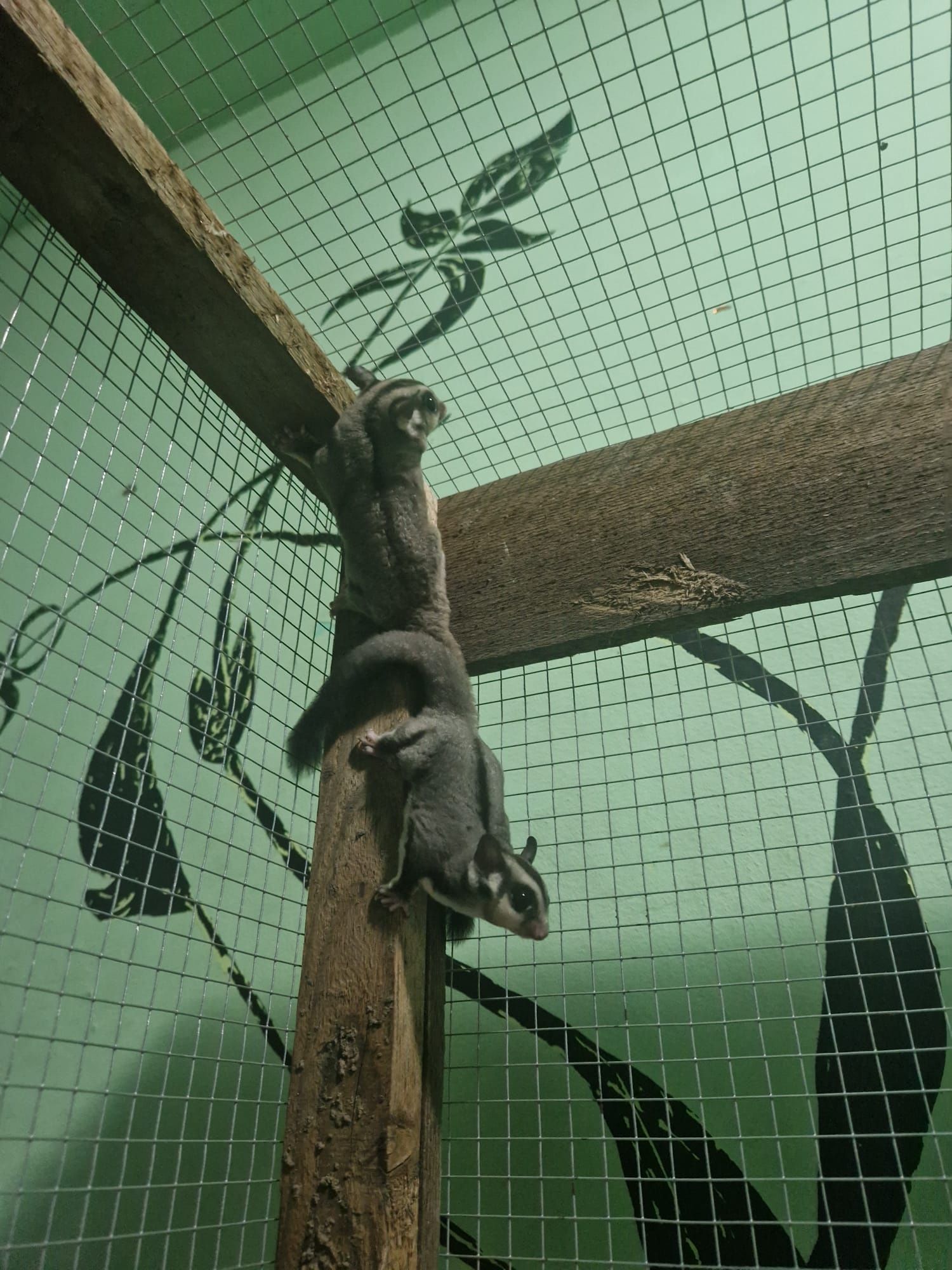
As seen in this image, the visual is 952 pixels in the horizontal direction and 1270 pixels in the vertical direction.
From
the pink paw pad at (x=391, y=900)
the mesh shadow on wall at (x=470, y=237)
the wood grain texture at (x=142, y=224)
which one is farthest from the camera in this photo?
the mesh shadow on wall at (x=470, y=237)

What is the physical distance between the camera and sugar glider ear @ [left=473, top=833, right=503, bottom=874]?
145 cm

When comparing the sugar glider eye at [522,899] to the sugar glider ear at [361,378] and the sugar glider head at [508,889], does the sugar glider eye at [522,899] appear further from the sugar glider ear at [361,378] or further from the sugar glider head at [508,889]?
the sugar glider ear at [361,378]

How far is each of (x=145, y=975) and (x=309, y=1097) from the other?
1166 millimetres

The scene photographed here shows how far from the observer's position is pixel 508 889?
1472 millimetres

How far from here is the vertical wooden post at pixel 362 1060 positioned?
1.09 meters

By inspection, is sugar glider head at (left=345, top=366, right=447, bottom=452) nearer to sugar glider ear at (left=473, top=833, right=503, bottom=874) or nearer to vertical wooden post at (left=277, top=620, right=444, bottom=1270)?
vertical wooden post at (left=277, top=620, right=444, bottom=1270)

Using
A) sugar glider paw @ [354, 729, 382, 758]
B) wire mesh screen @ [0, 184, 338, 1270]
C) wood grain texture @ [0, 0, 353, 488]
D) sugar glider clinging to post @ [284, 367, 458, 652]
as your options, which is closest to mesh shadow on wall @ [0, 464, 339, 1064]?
wire mesh screen @ [0, 184, 338, 1270]

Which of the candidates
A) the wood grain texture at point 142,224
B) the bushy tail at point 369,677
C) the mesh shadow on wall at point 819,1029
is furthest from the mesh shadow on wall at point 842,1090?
the wood grain texture at point 142,224

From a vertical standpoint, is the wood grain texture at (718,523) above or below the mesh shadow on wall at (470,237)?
below

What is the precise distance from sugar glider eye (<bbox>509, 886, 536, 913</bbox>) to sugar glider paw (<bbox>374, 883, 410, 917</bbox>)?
0.82 feet

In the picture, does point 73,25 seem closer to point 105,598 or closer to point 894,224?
point 105,598

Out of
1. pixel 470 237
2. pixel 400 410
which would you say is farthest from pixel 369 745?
pixel 470 237

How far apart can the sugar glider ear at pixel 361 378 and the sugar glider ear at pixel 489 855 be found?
3.14ft

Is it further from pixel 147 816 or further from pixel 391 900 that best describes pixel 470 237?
pixel 391 900
